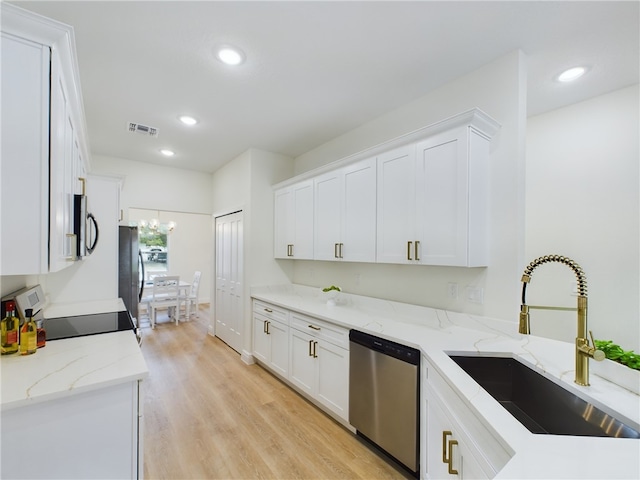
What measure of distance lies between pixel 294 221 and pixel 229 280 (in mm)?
1540

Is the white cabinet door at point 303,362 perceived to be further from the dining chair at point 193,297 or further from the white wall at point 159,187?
the dining chair at point 193,297

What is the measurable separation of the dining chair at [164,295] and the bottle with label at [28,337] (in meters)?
4.37

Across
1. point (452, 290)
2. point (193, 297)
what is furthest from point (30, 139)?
point (193, 297)

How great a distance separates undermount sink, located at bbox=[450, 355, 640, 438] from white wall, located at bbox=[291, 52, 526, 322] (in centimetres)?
46

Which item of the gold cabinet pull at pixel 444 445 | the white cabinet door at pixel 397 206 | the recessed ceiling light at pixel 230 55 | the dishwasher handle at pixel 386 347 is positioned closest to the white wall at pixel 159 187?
the recessed ceiling light at pixel 230 55

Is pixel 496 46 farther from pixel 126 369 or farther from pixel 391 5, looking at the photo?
pixel 126 369

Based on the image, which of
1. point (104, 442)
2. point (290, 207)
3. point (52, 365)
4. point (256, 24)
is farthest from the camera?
point (290, 207)

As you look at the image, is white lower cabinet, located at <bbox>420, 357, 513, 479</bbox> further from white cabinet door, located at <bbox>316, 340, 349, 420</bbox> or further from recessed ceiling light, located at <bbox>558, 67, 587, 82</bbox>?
recessed ceiling light, located at <bbox>558, 67, 587, 82</bbox>

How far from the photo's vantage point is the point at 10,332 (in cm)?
154

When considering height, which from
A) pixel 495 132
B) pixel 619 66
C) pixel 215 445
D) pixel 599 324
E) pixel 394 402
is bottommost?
pixel 215 445

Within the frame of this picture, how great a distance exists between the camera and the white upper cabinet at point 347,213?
262 cm

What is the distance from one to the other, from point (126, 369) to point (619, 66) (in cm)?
366

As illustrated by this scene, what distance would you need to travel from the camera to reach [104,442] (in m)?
1.31

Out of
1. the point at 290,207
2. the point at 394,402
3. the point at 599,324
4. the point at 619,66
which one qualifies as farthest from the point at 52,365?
the point at 619,66
